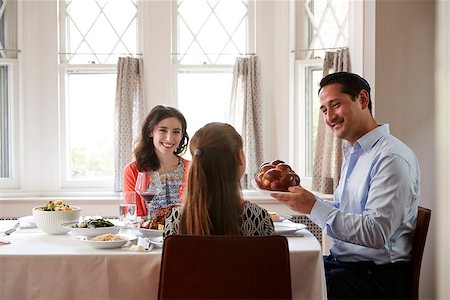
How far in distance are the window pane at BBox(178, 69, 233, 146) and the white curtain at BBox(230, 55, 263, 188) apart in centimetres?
18

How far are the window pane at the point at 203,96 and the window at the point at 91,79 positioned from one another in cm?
51

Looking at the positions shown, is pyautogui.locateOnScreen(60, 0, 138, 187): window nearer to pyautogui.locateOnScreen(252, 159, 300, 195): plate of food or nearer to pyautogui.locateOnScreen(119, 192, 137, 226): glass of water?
pyautogui.locateOnScreen(119, 192, 137, 226): glass of water

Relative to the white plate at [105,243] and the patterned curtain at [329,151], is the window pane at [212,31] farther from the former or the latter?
the white plate at [105,243]

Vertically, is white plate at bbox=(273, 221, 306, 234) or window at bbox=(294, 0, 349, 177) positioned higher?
window at bbox=(294, 0, 349, 177)

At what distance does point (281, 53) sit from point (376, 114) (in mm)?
1098

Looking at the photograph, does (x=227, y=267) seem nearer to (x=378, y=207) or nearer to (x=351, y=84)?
(x=378, y=207)

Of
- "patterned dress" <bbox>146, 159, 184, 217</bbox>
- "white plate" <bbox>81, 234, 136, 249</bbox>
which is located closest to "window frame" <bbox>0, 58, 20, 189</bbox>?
"patterned dress" <bbox>146, 159, 184, 217</bbox>

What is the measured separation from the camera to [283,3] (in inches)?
169

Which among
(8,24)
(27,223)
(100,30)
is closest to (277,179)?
(27,223)

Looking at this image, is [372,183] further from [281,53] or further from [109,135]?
[109,135]

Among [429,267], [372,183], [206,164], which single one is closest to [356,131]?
[372,183]

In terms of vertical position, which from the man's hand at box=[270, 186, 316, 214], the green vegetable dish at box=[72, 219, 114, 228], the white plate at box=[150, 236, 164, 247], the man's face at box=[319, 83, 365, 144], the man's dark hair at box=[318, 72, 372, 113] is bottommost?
the white plate at box=[150, 236, 164, 247]

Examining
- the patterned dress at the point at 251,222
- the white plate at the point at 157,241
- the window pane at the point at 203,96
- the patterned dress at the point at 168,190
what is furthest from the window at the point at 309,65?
the patterned dress at the point at 251,222

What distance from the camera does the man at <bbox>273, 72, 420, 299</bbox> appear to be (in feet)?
6.41
